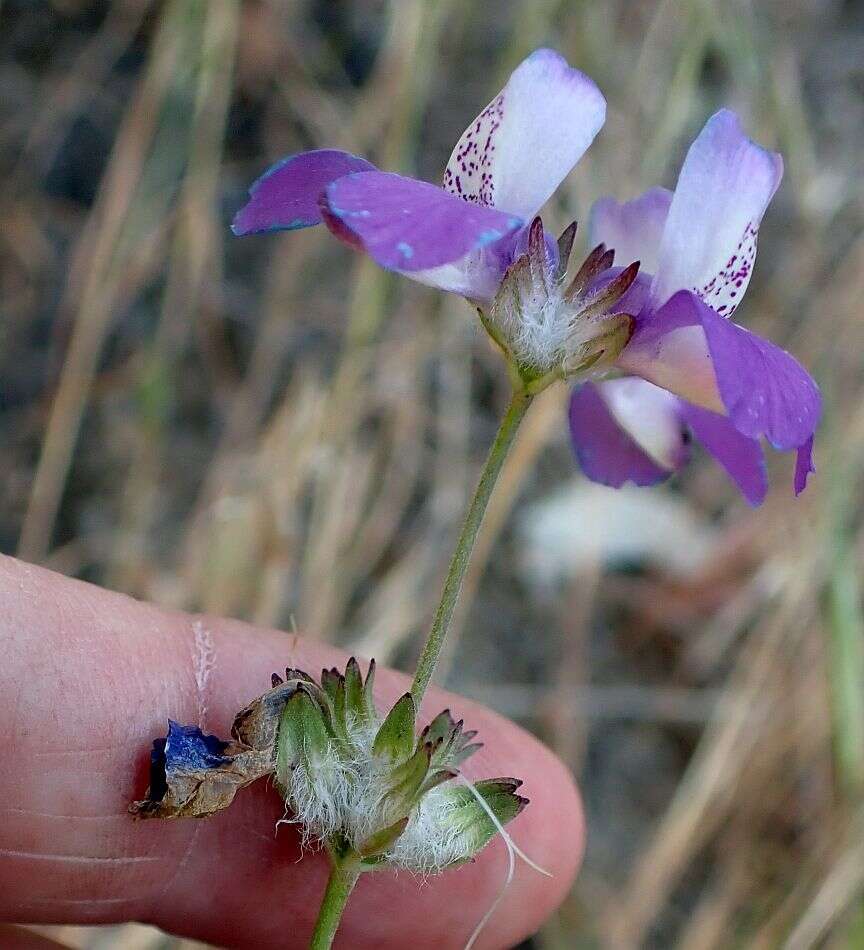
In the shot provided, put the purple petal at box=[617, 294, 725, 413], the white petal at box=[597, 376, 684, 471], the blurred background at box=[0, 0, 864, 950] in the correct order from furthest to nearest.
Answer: the blurred background at box=[0, 0, 864, 950] → the white petal at box=[597, 376, 684, 471] → the purple petal at box=[617, 294, 725, 413]

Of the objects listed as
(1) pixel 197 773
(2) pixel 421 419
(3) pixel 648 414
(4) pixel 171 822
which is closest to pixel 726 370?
(3) pixel 648 414

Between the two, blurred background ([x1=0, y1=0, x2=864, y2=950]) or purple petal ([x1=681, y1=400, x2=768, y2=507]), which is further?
blurred background ([x1=0, y1=0, x2=864, y2=950])

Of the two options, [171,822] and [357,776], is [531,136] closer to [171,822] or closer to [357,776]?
[357,776]

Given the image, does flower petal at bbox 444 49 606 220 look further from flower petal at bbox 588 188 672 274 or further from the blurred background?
the blurred background

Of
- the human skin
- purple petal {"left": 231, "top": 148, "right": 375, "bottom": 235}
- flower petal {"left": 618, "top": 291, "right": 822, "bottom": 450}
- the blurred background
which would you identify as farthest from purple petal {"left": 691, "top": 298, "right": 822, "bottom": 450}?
the blurred background

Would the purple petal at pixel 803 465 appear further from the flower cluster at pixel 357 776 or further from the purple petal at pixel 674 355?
the flower cluster at pixel 357 776

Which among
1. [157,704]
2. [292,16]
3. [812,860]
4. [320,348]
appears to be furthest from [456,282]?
[292,16]
